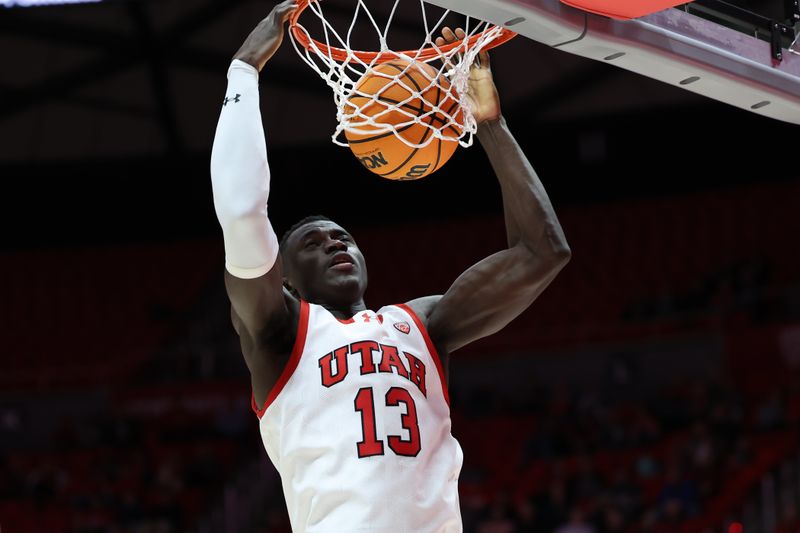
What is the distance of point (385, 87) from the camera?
3.92 m

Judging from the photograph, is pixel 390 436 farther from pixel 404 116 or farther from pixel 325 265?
pixel 404 116

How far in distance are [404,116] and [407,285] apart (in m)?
15.2

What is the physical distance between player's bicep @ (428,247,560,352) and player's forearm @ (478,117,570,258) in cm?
6

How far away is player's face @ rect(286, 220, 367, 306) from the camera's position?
154 inches

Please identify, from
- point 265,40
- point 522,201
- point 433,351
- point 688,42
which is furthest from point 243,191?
point 688,42

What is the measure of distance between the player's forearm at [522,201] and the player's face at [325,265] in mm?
550

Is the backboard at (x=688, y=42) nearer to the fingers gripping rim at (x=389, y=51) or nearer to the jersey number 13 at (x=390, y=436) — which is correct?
the fingers gripping rim at (x=389, y=51)

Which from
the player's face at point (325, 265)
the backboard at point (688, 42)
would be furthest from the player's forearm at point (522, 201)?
the player's face at point (325, 265)

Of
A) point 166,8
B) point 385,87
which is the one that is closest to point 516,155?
point 385,87

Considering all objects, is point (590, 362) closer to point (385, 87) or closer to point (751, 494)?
point (751, 494)

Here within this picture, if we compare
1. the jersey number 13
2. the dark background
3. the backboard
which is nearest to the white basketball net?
the backboard

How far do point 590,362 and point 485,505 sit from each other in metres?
4.07

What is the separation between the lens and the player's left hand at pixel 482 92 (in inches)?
157

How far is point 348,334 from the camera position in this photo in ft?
12.0
